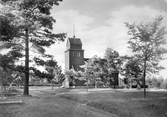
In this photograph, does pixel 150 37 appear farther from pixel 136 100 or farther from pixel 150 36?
pixel 136 100

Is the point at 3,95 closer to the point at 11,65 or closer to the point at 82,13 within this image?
the point at 11,65

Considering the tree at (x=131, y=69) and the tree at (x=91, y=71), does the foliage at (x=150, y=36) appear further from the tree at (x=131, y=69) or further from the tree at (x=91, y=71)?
the tree at (x=91, y=71)

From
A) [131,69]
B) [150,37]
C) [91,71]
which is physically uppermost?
[150,37]

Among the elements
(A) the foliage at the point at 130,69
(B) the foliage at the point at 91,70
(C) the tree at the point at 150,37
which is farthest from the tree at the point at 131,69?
A: (B) the foliage at the point at 91,70

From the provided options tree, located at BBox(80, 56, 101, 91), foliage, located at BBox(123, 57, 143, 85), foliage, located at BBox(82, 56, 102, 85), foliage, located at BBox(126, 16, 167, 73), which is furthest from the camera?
foliage, located at BBox(82, 56, 102, 85)

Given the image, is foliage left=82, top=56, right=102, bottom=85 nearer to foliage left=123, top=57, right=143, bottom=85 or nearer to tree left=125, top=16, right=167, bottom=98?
foliage left=123, top=57, right=143, bottom=85

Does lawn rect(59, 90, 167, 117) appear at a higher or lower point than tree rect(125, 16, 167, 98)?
lower

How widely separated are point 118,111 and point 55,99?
3758 mm

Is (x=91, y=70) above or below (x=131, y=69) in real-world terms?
below

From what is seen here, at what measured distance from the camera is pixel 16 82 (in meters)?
8.99

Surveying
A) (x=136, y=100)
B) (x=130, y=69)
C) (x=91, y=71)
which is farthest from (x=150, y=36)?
(x=91, y=71)

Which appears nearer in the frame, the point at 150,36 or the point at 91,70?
the point at 150,36

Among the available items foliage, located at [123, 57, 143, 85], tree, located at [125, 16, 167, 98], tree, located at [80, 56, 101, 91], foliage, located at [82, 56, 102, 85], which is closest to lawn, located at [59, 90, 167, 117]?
foliage, located at [123, 57, 143, 85]

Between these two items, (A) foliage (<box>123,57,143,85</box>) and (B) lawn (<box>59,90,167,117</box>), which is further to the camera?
(A) foliage (<box>123,57,143,85</box>)
